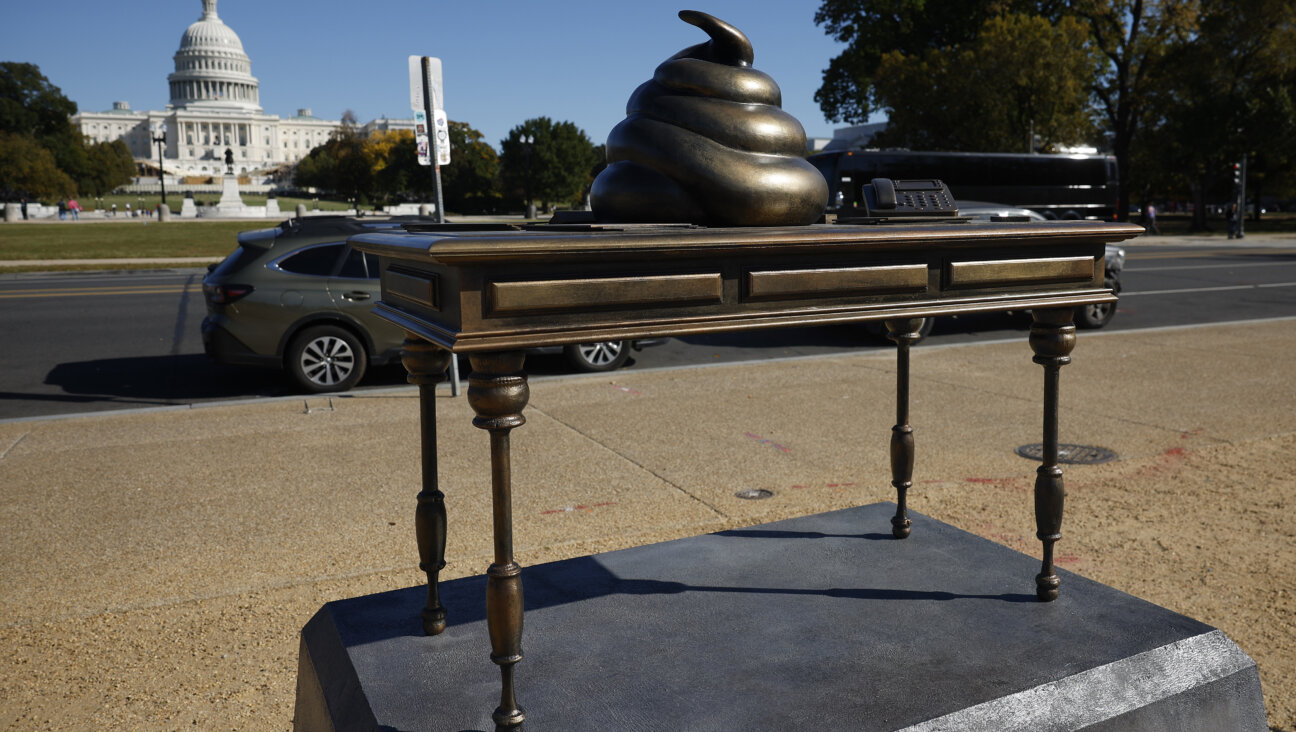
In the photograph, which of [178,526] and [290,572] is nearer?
[290,572]

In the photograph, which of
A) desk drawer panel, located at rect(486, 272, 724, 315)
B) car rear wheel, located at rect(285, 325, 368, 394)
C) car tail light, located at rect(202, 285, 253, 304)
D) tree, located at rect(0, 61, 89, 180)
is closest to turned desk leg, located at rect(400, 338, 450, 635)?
desk drawer panel, located at rect(486, 272, 724, 315)

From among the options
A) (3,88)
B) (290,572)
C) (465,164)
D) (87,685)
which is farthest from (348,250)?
(3,88)

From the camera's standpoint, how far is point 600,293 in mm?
2385

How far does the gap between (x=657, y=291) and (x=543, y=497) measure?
10.6 feet

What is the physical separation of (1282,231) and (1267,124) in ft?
18.9

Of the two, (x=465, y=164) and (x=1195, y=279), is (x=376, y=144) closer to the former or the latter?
(x=465, y=164)

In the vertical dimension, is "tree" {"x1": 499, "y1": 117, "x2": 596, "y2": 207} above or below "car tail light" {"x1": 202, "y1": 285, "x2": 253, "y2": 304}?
above

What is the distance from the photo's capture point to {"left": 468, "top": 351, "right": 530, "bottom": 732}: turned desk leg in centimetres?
230

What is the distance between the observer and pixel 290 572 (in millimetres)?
4414

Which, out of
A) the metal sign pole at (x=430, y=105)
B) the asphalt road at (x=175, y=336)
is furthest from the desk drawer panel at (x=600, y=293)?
the asphalt road at (x=175, y=336)

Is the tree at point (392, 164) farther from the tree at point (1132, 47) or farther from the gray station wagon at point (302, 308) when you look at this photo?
the gray station wagon at point (302, 308)

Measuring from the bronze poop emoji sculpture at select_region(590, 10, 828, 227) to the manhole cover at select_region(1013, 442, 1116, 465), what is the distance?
389cm

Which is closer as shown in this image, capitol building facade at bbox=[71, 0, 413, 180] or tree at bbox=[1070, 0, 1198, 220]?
tree at bbox=[1070, 0, 1198, 220]

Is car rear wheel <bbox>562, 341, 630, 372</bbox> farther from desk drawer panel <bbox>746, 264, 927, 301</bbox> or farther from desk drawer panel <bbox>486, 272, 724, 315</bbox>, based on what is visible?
desk drawer panel <bbox>486, 272, 724, 315</bbox>
